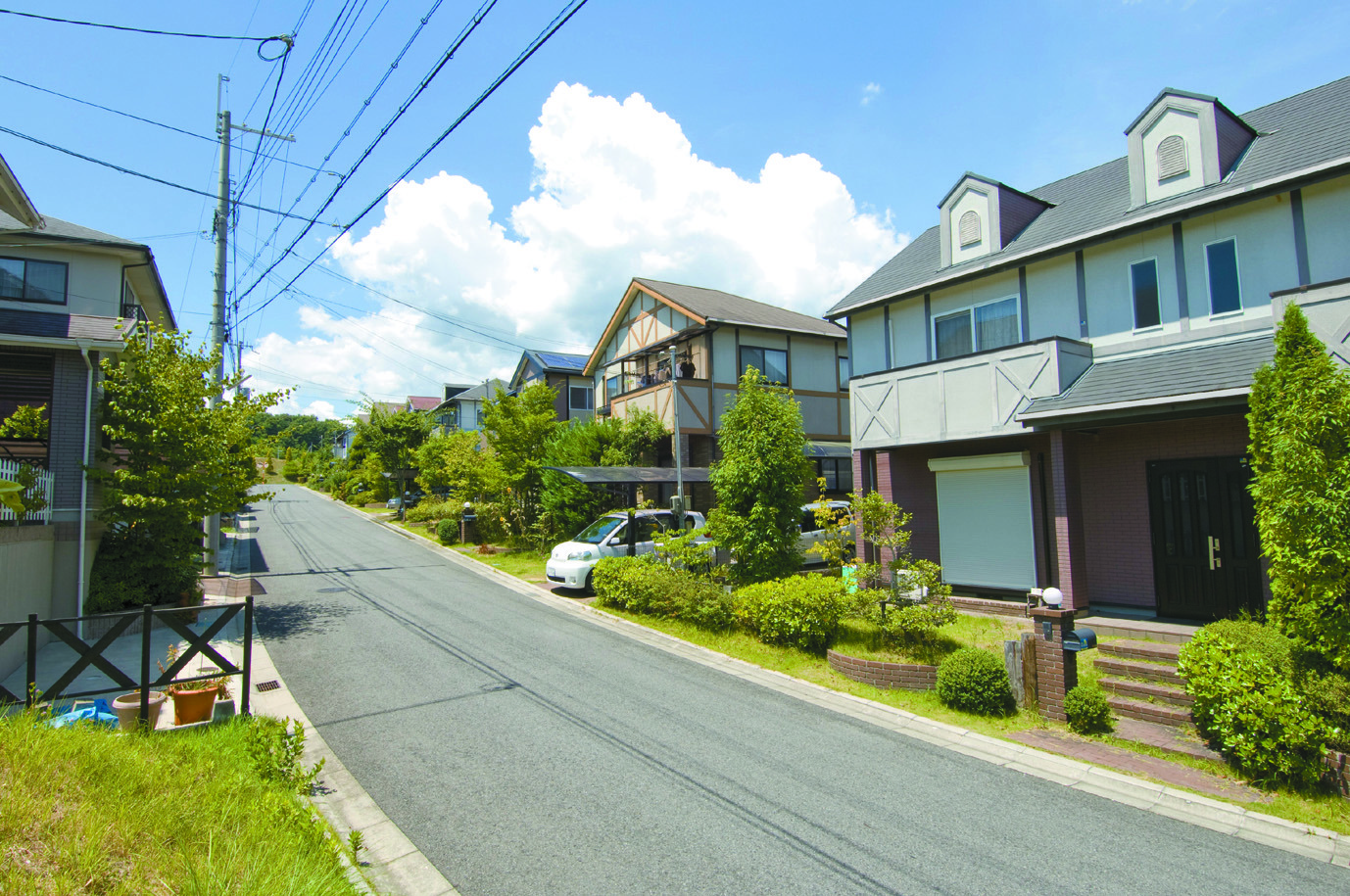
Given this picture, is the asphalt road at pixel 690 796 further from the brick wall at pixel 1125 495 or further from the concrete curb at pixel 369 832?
the brick wall at pixel 1125 495

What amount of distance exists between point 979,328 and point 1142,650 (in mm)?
7496

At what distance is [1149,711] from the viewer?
300 inches

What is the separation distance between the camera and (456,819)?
558 cm

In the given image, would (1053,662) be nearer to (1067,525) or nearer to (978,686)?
(978,686)

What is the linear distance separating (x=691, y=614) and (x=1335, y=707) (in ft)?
28.3

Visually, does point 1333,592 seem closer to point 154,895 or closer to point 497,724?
point 497,724

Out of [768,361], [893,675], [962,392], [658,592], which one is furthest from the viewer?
[768,361]

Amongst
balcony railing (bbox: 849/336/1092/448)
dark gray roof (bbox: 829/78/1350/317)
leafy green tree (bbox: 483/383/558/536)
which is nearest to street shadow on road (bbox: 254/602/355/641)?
leafy green tree (bbox: 483/383/558/536)

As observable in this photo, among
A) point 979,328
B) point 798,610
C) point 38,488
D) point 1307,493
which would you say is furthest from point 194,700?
point 979,328

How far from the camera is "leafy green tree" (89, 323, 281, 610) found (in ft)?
39.5

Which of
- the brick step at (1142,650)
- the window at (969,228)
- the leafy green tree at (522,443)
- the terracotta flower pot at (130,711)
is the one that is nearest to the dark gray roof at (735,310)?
the leafy green tree at (522,443)

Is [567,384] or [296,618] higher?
[567,384]

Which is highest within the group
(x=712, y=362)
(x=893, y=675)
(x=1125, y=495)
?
(x=712, y=362)

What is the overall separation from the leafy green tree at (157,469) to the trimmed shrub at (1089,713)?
14634 mm
